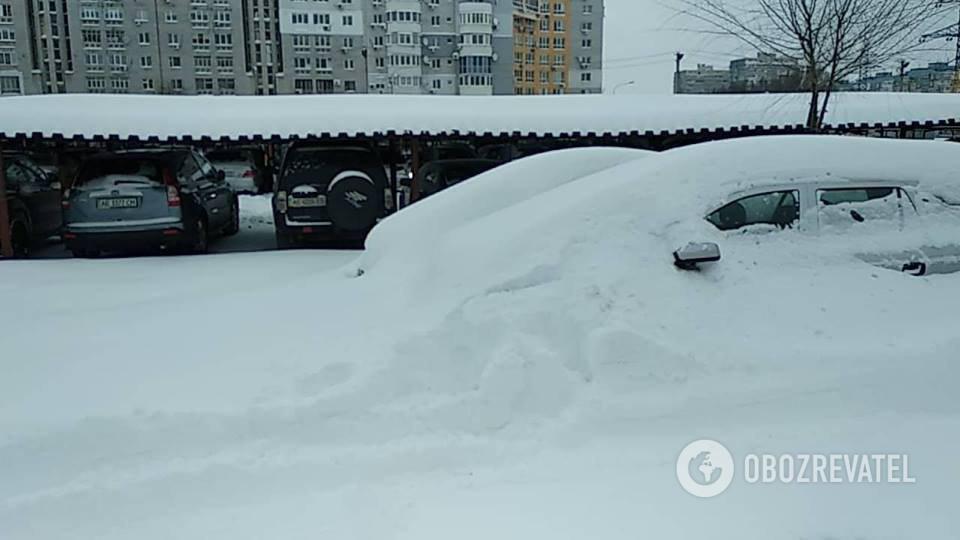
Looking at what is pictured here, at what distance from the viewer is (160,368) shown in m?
4.29

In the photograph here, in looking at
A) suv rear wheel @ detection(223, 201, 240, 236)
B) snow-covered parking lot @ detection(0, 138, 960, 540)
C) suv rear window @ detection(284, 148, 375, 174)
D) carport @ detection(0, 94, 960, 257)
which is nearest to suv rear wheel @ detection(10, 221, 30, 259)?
carport @ detection(0, 94, 960, 257)

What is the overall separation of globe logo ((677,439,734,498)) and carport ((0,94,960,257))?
7418 mm

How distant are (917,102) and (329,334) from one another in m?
12.7

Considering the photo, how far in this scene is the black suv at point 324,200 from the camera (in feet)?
32.2

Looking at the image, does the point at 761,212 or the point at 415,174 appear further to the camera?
the point at 415,174

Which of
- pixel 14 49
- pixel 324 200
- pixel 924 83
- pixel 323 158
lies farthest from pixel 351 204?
pixel 14 49

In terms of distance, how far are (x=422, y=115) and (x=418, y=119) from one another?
0.66ft

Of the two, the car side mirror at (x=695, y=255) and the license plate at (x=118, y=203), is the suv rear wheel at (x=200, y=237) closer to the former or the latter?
the license plate at (x=118, y=203)

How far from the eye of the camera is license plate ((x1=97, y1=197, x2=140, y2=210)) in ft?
30.3

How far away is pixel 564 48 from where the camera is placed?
83.0 meters

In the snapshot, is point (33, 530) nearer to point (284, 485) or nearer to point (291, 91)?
point (284, 485)

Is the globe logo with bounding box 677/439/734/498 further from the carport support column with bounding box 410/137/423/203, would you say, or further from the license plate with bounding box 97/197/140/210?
the carport support column with bounding box 410/137/423/203

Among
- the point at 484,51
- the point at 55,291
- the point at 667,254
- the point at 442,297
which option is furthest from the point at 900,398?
the point at 484,51
